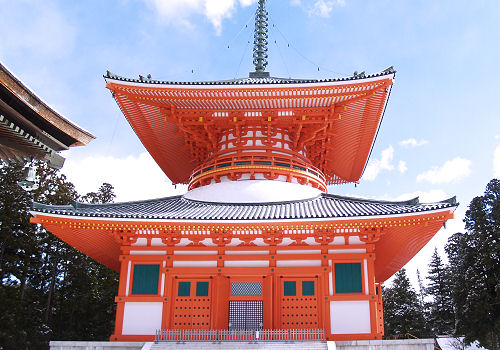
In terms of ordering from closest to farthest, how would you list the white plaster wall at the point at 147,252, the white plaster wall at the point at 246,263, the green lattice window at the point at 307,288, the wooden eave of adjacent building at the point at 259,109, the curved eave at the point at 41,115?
the curved eave at the point at 41,115
the green lattice window at the point at 307,288
the white plaster wall at the point at 246,263
the white plaster wall at the point at 147,252
the wooden eave of adjacent building at the point at 259,109

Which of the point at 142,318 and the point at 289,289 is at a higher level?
the point at 289,289

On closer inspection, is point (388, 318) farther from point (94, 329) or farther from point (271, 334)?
point (271, 334)

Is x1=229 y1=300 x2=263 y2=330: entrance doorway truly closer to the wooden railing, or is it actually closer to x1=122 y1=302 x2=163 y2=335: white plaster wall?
the wooden railing

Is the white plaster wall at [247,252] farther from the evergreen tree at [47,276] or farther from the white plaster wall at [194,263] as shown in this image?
the evergreen tree at [47,276]

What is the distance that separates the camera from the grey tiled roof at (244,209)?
14.3m

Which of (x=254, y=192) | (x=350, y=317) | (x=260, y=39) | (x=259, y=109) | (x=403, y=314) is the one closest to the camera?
(x=350, y=317)

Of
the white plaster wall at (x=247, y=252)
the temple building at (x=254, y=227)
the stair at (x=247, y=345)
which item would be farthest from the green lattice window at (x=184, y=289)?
the stair at (x=247, y=345)

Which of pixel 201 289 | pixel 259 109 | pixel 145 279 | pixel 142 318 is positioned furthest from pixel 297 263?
pixel 259 109

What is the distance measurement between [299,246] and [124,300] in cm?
647

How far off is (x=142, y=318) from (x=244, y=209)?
17.3 ft

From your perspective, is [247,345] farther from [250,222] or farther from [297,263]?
[250,222]

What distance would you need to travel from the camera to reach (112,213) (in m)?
15.3

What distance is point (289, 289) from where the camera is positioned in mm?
15594

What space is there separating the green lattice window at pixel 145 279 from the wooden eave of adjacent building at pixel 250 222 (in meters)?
0.83
